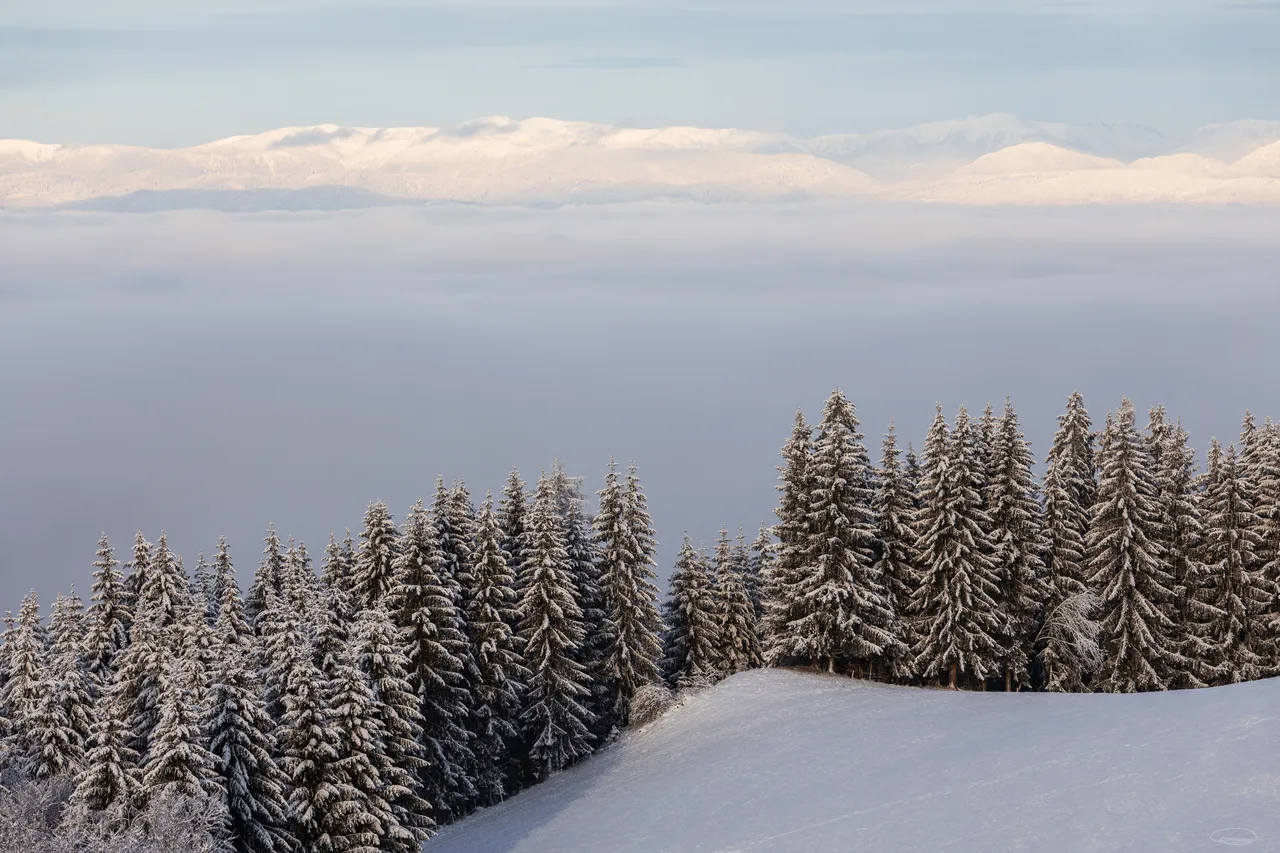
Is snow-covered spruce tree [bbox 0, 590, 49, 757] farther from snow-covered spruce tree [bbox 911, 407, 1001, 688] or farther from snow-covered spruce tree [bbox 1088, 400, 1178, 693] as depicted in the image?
snow-covered spruce tree [bbox 1088, 400, 1178, 693]

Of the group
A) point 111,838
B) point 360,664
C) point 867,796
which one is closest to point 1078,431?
point 867,796

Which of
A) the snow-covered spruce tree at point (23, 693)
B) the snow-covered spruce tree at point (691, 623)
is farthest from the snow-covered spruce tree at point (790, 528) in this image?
the snow-covered spruce tree at point (23, 693)

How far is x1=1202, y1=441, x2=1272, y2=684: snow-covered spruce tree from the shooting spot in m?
55.4

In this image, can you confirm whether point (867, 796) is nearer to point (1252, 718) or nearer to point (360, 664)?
point (1252, 718)

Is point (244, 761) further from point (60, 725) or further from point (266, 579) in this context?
point (266, 579)

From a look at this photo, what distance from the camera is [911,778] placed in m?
43.6

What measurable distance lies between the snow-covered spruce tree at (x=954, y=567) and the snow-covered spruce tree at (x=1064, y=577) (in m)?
2.51

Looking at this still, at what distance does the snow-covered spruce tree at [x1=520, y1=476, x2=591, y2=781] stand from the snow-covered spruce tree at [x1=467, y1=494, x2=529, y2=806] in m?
0.78

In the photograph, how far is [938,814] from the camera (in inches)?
1566

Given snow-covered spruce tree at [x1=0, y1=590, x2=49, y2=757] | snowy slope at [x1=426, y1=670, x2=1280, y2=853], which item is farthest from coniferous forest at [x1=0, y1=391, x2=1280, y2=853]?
snowy slope at [x1=426, y1=670, x2=1280, y2=853]

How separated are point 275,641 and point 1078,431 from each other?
39206 millimetres

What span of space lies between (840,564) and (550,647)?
13874mm

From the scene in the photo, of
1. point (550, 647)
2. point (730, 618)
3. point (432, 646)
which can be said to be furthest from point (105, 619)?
point (730, 618)

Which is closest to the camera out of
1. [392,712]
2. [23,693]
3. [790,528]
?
[392,712]
